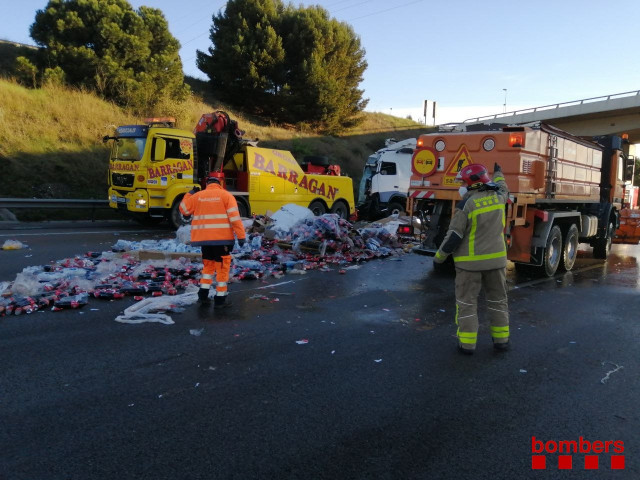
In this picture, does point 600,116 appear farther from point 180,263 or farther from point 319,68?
point 180,263

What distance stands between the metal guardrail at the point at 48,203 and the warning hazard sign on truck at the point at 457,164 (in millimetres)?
10984

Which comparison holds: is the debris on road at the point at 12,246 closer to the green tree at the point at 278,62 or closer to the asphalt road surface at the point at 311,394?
the asphalt road surface at the point at 311,394

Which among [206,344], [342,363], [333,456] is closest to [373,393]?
[342,363]

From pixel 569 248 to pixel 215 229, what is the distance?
23.1 ft

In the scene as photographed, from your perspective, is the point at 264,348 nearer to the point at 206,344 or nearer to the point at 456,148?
the point at 206,344

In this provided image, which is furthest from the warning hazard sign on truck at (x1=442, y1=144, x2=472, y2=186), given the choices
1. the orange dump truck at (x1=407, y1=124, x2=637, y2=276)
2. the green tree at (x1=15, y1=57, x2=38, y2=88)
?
the green tree at (x1=15, y1=57, x2=38, y2=88)

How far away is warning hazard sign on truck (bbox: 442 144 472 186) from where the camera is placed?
8562mm

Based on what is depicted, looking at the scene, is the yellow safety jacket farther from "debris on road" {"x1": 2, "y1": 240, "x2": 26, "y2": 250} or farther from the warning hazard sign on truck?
"debris on road" {"x1": 2, "y1": 240, "x2": 26, "y2": 250}

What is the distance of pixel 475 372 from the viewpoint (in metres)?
4.19

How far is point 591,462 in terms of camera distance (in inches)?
113

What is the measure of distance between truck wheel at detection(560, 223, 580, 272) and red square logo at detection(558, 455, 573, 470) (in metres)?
7.24

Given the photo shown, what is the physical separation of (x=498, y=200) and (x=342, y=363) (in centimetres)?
206

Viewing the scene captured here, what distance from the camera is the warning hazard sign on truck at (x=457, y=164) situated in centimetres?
856

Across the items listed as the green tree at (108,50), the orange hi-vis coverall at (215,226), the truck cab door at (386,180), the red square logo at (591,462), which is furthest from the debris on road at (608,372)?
the green tree at (108,50)
